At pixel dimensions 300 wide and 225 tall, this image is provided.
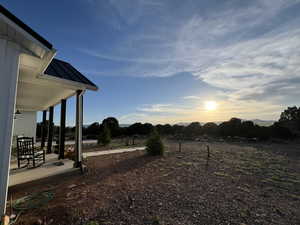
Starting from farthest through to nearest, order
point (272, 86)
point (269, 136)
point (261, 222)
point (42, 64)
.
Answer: point (269, 136), point (272, 86), point (42, 64), point (261, 222)

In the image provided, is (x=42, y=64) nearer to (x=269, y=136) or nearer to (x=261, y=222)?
(x=261, y=222)

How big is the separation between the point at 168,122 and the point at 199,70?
1357 centimetres

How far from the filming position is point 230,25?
487 centimetres

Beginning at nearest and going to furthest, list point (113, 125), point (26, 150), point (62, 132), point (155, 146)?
point (26, 150) < point (62, 132) < point (155, 146) < point (113, 125)

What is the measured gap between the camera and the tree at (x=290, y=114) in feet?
57.0

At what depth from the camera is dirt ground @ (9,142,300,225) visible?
222 cm

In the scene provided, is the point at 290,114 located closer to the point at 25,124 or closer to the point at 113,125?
the point at 113,125

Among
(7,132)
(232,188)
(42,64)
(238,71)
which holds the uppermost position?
(238,71)

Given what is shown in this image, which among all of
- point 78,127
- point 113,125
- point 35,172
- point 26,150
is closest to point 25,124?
point 26,150

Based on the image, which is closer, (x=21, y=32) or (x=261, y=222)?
(x=21, y=32)

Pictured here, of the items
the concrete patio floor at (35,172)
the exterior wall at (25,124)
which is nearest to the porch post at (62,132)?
the concrete patio floor at (35,172)

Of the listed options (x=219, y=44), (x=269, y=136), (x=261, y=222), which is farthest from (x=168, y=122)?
(x=261, y=222)

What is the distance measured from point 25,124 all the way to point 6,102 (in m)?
9.28

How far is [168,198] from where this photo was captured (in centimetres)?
288
